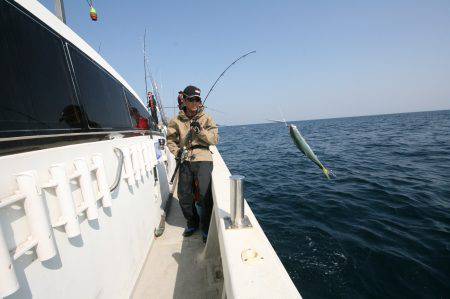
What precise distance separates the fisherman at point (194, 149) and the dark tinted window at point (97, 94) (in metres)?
0.72

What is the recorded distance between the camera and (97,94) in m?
2.23

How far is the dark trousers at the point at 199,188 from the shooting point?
304 centimetres

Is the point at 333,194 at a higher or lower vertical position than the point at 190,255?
lower

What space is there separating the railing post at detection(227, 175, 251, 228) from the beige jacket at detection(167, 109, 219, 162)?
4.30ft

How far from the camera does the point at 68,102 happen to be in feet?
5.31

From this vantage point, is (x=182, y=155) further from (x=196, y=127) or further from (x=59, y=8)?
(x=59, y=8)

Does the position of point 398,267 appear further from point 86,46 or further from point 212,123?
point 86,46

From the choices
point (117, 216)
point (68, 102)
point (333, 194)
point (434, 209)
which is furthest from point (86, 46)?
point (434, 209)

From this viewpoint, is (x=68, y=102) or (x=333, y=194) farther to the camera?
(x=333, y=194)

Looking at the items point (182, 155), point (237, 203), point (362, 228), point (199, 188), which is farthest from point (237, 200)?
point (362, 228)

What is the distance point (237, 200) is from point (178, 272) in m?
1.39

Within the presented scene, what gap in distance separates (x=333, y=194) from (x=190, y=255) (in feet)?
15.9

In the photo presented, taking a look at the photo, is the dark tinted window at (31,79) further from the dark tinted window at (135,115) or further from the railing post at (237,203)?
the dark tinted window at (135,115)

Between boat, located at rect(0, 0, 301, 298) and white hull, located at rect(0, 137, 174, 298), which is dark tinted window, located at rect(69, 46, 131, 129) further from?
white hull, located at rect(0, 137, 174, 298)
